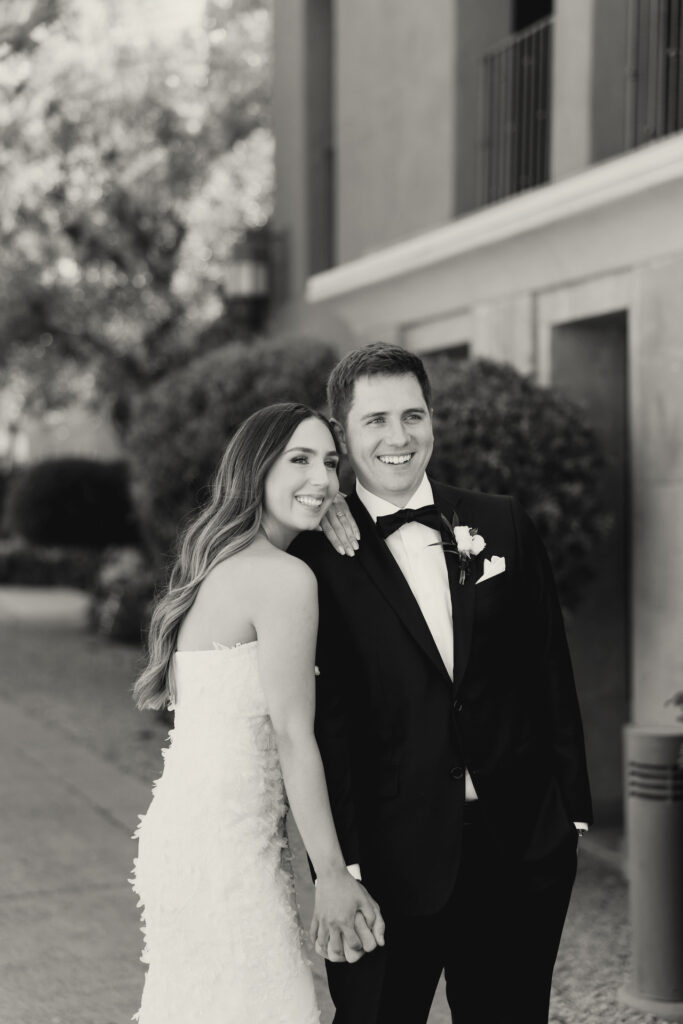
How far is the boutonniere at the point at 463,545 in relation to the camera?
121 inches

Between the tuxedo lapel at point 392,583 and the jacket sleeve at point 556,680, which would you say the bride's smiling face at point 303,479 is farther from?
the jacket sleeve at point 556,680

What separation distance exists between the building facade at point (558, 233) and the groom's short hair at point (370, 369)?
12.4 feet

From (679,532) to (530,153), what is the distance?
140 inches

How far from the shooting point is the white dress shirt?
10.0ft

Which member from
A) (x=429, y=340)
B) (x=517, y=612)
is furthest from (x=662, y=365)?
(x=517, y=612)

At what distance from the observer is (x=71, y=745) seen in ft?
29.2

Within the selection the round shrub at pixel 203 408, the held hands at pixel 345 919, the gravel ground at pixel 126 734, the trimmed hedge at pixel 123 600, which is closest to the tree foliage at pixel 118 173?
the trimmed hedge at pixel 123 600

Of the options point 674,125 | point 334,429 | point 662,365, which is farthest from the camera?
point 674,125

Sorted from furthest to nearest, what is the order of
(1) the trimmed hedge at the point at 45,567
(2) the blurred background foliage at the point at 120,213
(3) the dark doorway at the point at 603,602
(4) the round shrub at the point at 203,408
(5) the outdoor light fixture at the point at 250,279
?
1. (1) the trimmed hedge at the point at 45,567
2. (2) the blurred background foliage at the point at 120,213
3. (5) the outdoor light fixture at the point at 250,279
4. (4) the round shrub at the point at 203,408
5. (3) the dark doorway at the point at 603,602

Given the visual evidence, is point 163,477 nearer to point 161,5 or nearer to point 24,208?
point 24,208

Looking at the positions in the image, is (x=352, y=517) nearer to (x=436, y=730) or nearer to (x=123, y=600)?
(x=436, y=730)

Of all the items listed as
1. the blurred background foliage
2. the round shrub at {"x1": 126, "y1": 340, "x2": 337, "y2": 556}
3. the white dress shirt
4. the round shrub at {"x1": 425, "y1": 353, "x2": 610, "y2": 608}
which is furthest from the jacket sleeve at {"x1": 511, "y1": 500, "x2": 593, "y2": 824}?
the blurred background foliage

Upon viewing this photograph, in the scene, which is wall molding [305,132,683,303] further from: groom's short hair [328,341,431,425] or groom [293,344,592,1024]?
groom [293,344,592,1024]

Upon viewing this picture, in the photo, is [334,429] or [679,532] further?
[679,532]
